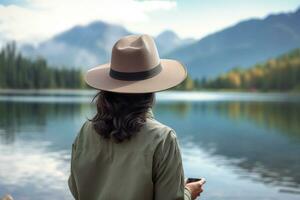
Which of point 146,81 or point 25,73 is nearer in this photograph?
point 146,81

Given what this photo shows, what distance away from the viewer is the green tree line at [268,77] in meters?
141

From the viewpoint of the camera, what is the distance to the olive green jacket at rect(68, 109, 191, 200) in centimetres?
214

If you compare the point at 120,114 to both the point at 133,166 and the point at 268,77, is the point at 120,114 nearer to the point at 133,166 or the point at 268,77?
the point at 133,166

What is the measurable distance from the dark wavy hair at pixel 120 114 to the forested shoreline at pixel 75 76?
113480 millimetres

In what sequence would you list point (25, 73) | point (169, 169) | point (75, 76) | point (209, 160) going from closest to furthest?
point (169, 169), point (209, 160), point (25, 73), point (75, 76)

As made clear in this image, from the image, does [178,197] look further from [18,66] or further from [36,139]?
[18,66]

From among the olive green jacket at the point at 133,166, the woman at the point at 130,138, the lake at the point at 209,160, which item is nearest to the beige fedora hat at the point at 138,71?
the woman at the point at 130,138

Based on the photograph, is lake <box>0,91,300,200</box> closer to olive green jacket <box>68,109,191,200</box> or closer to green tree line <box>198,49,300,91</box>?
olive green jacket <box>68,109,191,200</box>

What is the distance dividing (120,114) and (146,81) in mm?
169

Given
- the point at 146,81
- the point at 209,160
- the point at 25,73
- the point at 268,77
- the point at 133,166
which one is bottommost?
the point at 268,77

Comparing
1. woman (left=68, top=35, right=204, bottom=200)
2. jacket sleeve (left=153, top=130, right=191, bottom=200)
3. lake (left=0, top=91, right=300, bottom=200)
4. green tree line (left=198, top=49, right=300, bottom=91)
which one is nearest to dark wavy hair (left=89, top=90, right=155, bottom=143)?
woman (left=68, top=35, right=204, bottom=200)

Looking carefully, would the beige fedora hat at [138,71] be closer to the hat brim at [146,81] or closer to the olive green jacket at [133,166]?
the hat brim at [146,81]

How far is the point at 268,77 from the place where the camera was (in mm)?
Result: 146375

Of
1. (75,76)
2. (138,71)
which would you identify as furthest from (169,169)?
(75,76)
